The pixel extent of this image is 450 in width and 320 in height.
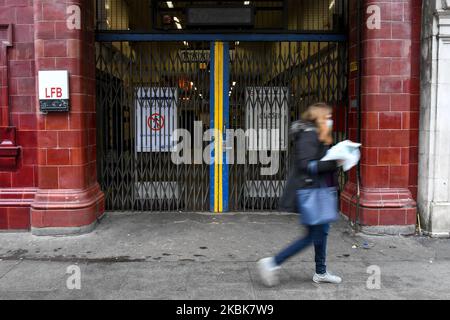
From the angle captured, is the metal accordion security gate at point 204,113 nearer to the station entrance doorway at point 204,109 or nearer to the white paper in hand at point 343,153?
the station entrance doorway at point 204,109

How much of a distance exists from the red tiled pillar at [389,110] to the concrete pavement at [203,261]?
46cm

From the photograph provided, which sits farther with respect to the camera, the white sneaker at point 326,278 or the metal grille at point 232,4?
the metal grille at point 232,4

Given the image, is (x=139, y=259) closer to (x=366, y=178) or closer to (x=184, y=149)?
(x=184, y=149)

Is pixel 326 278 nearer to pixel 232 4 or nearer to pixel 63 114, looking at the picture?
pixel 63 114

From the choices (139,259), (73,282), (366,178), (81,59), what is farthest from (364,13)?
(73,282)

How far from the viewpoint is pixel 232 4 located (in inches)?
306

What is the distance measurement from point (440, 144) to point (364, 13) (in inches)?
87.0

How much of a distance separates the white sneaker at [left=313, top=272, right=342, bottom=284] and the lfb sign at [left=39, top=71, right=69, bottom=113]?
13.9 ft

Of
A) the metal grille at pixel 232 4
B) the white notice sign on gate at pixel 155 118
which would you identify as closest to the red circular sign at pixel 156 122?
the white notice sign on gate at pixel 155 118

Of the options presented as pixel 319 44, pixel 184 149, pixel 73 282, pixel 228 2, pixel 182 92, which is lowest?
pixel 73 282

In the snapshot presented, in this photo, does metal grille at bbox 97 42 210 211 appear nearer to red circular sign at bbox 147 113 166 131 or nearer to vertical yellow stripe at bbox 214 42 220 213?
red circular sign at bbox 147 113 166 131

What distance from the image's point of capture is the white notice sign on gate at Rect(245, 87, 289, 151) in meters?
8.02

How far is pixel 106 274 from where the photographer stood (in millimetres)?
5363

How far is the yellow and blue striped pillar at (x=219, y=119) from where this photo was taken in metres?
7.87
